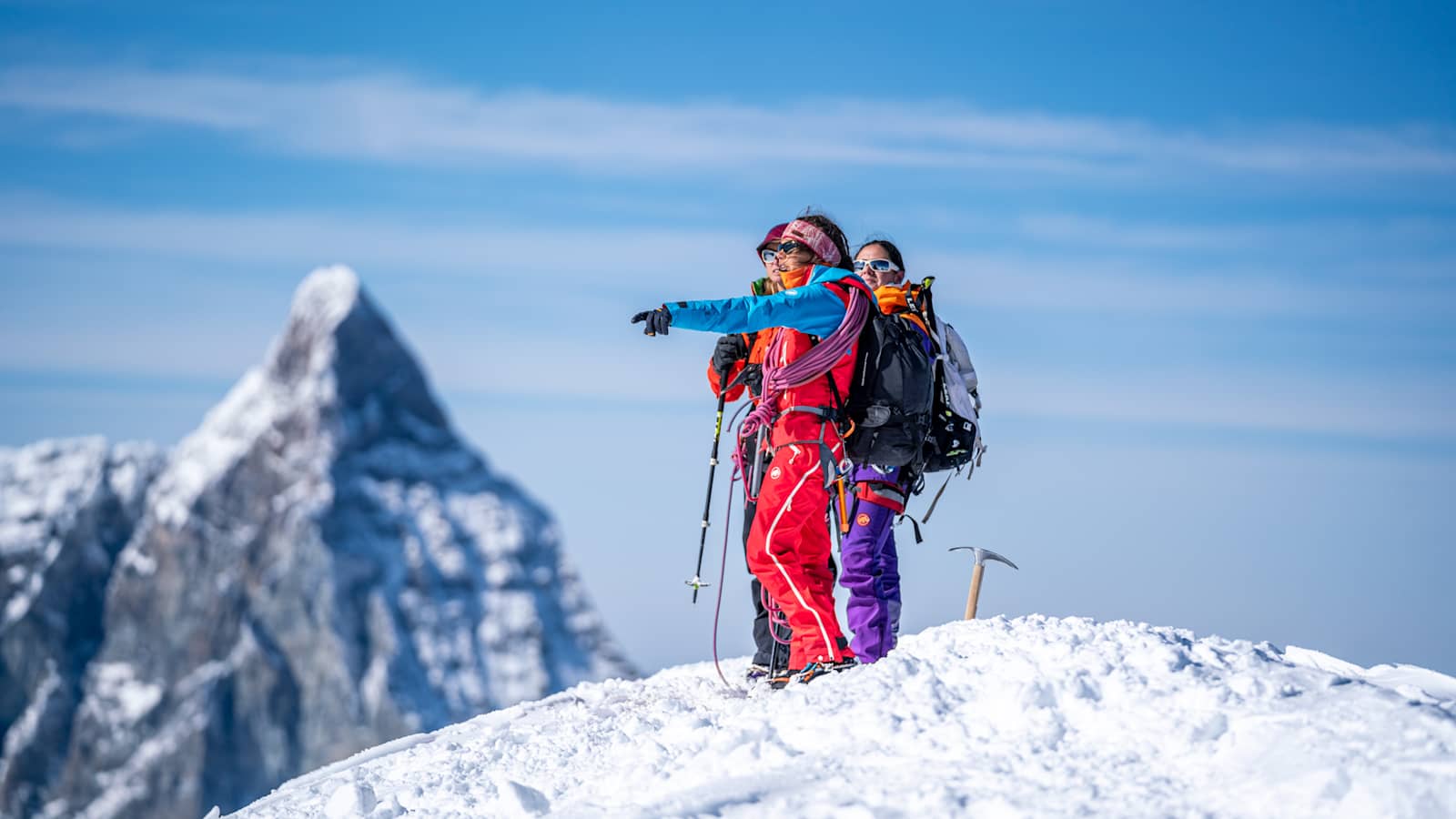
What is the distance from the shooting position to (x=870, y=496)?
841 cm

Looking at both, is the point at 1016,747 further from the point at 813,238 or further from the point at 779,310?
the point at 813,238

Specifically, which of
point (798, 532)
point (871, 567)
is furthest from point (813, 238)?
point (871, 567)

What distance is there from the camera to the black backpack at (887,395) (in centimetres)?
775

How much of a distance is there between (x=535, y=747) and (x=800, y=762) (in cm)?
228

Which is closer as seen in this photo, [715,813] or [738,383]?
[715,813]

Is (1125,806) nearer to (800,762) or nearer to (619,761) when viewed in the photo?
(800,762)

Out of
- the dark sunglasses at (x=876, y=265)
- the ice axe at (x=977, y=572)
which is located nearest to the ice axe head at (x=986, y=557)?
the ice axe at (x=977, y=572)

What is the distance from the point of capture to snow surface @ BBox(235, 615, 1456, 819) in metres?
4.86

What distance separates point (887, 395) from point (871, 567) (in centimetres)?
127

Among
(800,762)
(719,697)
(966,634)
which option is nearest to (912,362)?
(966,634)

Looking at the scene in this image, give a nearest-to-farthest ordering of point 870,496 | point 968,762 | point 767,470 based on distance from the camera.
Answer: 1. point 968,762
2. point 767,470
3. point 870,496

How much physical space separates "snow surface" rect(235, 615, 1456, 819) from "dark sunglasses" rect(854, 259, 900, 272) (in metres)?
2.80

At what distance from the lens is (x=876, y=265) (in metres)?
8.79

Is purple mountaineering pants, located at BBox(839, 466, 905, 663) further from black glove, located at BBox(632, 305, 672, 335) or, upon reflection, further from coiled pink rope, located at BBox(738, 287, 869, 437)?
black glove, located at BBox(632, 305, 672, 335)
